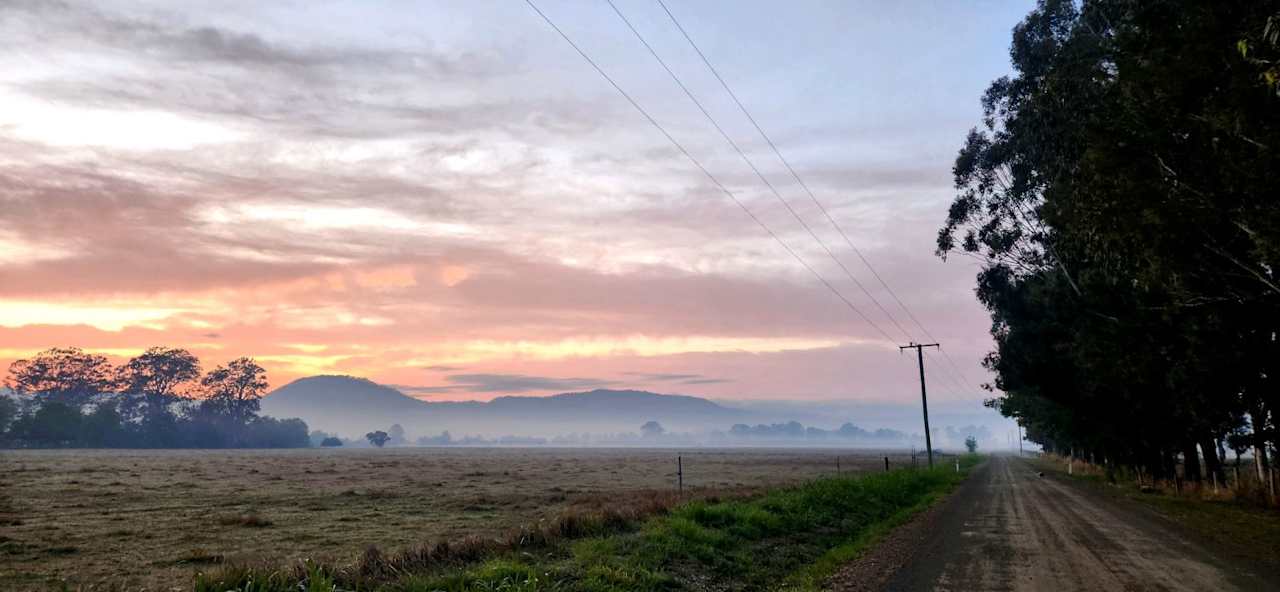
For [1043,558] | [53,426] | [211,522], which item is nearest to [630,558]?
[1043,558]

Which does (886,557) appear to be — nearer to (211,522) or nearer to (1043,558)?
(1043,558)

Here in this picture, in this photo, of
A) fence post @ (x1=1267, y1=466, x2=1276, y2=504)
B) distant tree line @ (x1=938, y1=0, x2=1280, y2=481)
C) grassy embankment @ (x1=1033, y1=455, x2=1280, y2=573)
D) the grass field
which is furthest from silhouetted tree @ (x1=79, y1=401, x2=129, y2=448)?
fence post @ (x1=1267, y1=466, x2=1276, y2=504)

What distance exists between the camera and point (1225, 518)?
24.4m

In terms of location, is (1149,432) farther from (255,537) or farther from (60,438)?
(60,438)

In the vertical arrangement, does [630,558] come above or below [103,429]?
below

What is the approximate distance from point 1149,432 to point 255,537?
45.3m

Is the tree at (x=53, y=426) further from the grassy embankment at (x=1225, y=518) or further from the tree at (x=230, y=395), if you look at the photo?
the grassy embankment at (x=1225, y=518)

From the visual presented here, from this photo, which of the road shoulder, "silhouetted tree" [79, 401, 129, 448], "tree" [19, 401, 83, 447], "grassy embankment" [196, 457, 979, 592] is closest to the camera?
"grassy embankment" [196, 457, 979, 592]

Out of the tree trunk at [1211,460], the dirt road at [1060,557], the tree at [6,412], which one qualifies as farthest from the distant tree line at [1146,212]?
the tree at [6,412]

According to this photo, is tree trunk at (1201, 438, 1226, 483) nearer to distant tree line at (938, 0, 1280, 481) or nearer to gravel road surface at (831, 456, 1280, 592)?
distant tree line at (938, 0, 1280, 481)

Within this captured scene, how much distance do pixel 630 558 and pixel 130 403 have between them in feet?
685

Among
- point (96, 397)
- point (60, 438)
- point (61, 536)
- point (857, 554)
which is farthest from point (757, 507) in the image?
point (96, 397)

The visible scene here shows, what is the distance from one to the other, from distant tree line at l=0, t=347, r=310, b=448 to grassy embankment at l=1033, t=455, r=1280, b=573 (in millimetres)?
178646

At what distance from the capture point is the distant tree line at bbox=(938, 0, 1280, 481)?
610 inches
